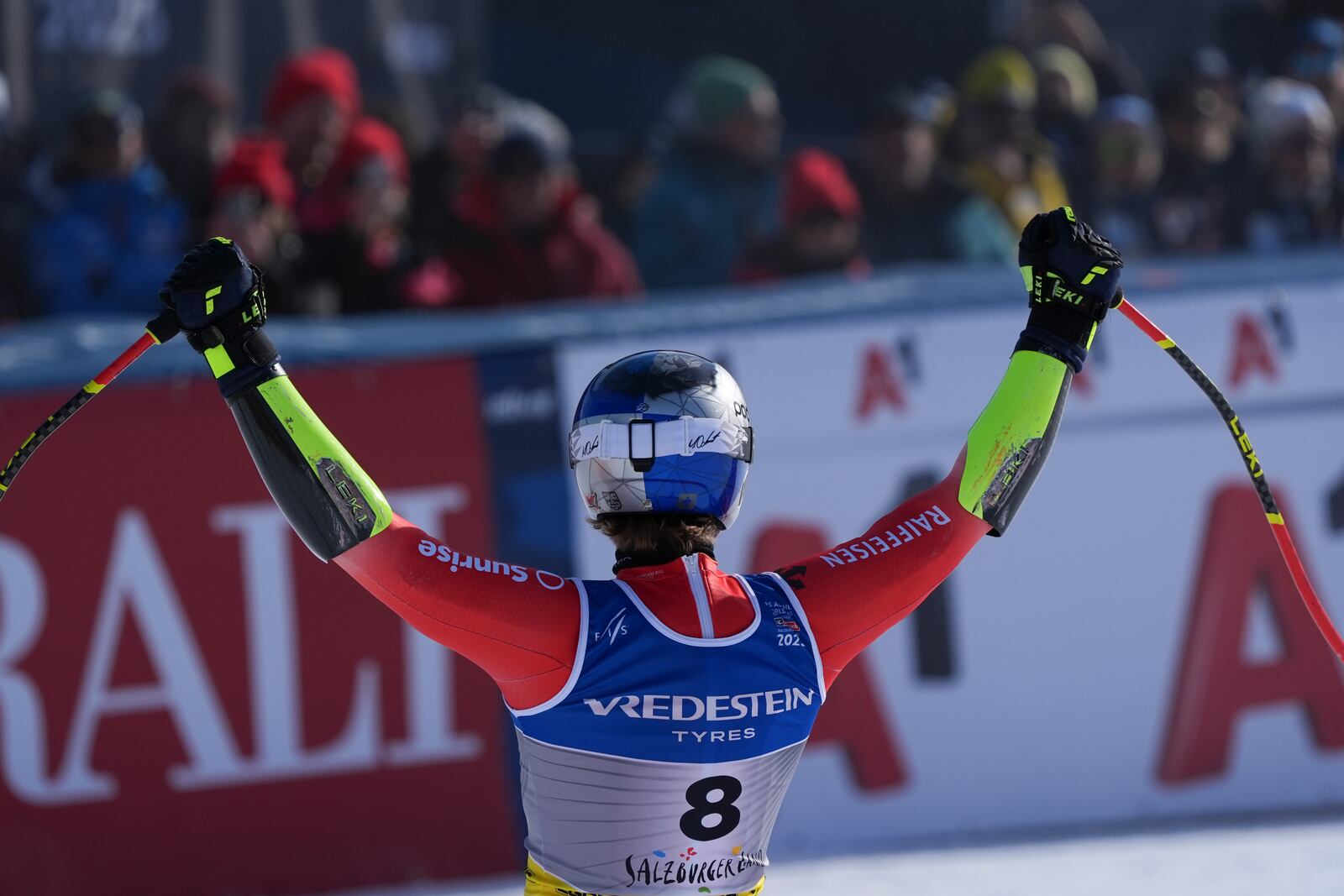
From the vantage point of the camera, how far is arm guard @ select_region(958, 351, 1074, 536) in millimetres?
3072

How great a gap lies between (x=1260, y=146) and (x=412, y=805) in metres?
4.91

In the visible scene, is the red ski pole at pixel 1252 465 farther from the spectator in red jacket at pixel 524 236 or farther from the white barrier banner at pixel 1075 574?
the spectator in red jacket at pixel 524 236

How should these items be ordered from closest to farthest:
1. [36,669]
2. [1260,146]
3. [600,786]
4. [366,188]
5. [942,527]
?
[600,786]
[942,527]
[36,669]
[366,188]
[1260,146]

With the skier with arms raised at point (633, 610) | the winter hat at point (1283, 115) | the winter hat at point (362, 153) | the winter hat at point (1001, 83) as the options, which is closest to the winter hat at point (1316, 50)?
the winter hat at point (1283, 115)

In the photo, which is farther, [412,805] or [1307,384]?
[1307,384]

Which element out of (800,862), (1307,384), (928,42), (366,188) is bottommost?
(800,862)

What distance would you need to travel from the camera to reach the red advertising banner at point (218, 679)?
18.1ft

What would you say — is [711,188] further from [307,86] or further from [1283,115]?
[1283,115]

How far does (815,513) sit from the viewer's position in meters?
6.00

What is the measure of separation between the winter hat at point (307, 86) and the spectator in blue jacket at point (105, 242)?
68cm

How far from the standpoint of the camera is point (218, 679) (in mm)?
5602

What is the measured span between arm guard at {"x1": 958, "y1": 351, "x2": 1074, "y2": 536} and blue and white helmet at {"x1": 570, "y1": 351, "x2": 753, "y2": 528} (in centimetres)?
44

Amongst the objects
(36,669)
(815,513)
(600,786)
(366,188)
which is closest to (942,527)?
(600,786)

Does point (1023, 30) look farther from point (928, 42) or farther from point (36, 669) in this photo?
point (36, 669)
